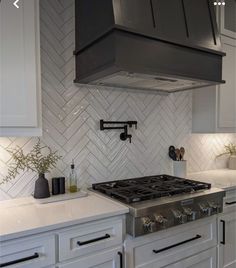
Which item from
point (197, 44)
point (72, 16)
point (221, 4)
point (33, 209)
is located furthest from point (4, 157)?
point (221, 4)

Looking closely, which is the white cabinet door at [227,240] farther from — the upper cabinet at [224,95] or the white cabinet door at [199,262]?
the upper cabinet at [224,95]

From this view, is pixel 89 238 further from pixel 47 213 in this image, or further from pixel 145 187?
pixel 145 187

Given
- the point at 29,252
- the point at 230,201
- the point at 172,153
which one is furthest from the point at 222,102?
the point at 29,252

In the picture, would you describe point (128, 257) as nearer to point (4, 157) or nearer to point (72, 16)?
point (4, 157)

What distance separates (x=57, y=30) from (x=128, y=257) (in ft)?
5.37

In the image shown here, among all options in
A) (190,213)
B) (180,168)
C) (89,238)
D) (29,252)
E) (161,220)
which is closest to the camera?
(29,252)

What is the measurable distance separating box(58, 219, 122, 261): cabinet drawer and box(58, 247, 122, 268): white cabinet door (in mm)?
30

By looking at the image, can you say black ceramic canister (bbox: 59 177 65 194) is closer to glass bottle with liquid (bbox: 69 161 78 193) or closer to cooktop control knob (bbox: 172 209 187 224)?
glass bottle with liquid (bbox: 69 161 78 193)

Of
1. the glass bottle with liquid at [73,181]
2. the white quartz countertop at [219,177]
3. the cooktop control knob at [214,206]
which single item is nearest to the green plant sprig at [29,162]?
the glass bottle with liquid at [73,181]

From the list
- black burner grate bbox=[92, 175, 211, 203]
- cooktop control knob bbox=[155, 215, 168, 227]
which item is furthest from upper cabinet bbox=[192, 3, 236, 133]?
cooktop control knob bbox=[155, 215, 168, 227]

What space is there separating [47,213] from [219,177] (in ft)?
5.69

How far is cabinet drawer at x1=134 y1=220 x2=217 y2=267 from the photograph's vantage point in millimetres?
1523

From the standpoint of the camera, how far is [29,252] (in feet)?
3.93

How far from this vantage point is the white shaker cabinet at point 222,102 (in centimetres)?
238
